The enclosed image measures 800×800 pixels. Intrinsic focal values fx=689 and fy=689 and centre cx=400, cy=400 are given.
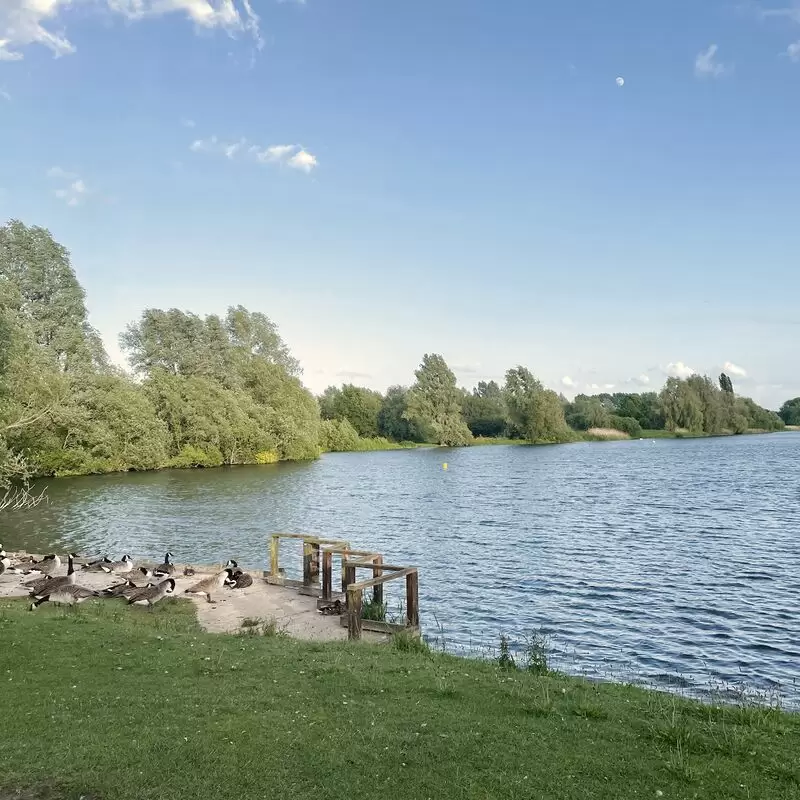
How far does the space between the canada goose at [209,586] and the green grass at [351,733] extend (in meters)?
8.14

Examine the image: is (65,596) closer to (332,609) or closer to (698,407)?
(332,609)

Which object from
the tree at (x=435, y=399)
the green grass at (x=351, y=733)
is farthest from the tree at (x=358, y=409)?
the green grass at (x=351, y=733)

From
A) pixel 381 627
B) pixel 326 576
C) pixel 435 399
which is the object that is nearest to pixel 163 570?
pixel 326 576

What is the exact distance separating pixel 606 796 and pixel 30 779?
5574mm

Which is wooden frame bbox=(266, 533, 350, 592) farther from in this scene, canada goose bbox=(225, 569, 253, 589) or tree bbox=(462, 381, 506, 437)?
tree bbox=(462, 381, 506, 437)

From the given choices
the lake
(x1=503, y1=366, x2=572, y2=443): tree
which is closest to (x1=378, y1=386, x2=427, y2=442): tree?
(x1=503, y1=366, x2=572, y2=443): tree

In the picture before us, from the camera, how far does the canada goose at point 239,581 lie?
2100 cm

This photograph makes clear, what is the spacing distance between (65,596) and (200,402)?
222 feet

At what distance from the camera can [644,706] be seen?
31.2 feet

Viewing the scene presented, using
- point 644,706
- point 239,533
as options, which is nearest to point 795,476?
point 239,533

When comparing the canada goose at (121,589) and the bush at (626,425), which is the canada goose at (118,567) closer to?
the canada goose at (121,589)

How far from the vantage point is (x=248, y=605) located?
62.4ft

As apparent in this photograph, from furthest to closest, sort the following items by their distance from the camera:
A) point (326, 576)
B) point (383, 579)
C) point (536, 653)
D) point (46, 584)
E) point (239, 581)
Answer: point (239, 581)
point (326, 576)
point (46, 584)
point (383, 579)
point (536, 653)

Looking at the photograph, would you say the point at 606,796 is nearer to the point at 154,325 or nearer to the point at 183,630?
the point at 183,630
